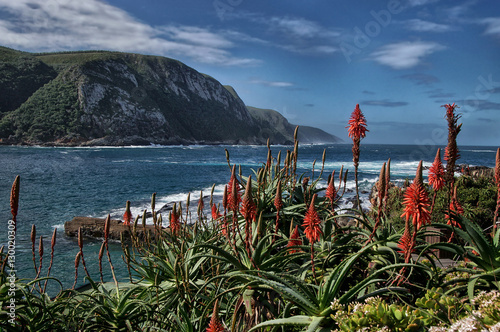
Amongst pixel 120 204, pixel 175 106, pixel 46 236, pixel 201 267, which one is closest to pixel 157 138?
pixel 175 106

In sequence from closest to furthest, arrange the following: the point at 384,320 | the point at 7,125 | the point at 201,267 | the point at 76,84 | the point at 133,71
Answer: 1. the point at 384,320
2. the point at 201,267
3. the point at 7,125
4. the point at 76,84
5. the point at 133,71

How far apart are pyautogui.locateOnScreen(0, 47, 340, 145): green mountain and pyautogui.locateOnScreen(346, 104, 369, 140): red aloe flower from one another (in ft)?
241

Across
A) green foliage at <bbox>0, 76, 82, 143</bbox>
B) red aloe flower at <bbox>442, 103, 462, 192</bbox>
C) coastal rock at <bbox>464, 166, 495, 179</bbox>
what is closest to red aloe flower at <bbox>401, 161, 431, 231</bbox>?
red aloe flower at <bbox>442, 103, 462, 192</bbox>

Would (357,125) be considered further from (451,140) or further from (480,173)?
(480,173)

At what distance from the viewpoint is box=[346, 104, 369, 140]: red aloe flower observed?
8.75ft

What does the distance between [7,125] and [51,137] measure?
35.8ft

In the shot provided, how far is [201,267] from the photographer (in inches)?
125

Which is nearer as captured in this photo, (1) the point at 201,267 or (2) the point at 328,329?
(2) the point at 328,329

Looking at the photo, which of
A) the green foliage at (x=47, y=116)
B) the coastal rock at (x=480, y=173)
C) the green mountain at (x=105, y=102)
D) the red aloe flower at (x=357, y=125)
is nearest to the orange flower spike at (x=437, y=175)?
the red aloe flower at (x=357, y=125)

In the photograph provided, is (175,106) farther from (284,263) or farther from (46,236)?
→ (284,263)

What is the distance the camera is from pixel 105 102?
111m

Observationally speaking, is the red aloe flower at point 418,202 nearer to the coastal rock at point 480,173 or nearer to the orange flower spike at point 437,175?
the orange flower spike at point 437,175

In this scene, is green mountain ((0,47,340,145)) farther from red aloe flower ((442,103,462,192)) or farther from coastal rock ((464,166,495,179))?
red aloe flower ((442,103,462,192))

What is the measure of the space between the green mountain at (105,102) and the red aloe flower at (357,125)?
73549 mm
